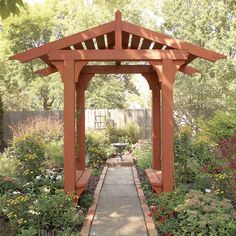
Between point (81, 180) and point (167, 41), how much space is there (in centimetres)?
295

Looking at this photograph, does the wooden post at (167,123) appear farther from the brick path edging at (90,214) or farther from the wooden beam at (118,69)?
the wooden beam at (118,69)

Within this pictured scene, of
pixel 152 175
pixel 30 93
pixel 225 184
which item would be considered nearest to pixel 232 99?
pixel 152 175

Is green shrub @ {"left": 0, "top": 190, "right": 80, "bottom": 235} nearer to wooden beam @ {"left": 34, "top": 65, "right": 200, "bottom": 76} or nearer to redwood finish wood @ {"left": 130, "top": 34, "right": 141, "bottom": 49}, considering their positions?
redwood finish wood @ {"left": 130, "top": 34, "right": 141, "bottom": 49}

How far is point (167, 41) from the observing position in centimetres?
666

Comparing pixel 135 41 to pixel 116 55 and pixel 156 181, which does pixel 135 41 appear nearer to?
pixel 116 55

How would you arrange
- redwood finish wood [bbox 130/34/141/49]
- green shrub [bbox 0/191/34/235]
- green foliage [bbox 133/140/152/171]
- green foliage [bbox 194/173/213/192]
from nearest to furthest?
1. green shrub [bbox 0/191/34/235]
2. green foliage [bbox 194/173/213/192]
3. redwood finish wood [bbox 130/34/141/49]
4. green foliage [bbox 133/140/152/171]

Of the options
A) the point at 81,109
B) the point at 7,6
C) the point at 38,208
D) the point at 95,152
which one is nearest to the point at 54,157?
the point at 95,152

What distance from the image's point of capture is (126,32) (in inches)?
268

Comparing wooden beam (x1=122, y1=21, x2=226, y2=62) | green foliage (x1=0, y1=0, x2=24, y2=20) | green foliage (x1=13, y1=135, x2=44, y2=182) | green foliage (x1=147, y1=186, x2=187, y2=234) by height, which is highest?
wooden beam (x1=122, y1=21, x2=226, y2=62)

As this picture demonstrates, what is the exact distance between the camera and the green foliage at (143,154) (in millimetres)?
10852

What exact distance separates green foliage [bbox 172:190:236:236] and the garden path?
67 centimetres

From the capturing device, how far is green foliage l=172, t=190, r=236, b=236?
4727 millimetres

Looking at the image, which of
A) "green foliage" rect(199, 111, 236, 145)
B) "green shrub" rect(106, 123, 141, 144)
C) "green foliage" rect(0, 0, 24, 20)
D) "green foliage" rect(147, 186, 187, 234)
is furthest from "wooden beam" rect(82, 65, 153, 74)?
"green shrub" rect(106, 123, 141, 144)

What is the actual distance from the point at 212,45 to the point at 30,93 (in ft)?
52.2
